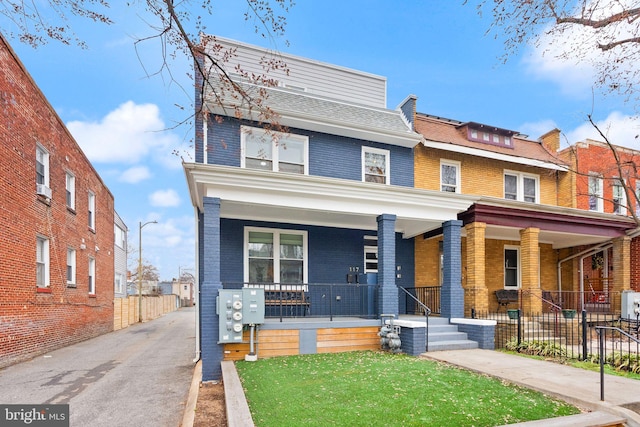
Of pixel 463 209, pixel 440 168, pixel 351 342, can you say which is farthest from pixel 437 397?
pixel 440 168

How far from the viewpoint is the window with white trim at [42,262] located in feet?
38.2

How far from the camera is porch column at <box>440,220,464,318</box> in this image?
34.2 ft

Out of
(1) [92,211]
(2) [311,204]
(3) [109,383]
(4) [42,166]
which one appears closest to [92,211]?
(1) [92,211]

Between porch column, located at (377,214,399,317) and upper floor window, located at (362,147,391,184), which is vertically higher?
upper floor window, located at (362,147,391,184)

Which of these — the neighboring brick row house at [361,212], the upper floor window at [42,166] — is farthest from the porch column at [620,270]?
the upper floor window at [42,166]

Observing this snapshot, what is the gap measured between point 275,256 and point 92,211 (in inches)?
450

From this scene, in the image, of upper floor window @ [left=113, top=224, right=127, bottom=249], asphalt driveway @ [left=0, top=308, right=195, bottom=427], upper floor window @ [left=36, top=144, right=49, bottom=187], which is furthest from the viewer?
upper floor window @ [left=113, top=224, right=127, bottom=249]

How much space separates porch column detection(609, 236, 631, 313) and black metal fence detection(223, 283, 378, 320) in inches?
348

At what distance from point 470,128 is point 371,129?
15.8ft

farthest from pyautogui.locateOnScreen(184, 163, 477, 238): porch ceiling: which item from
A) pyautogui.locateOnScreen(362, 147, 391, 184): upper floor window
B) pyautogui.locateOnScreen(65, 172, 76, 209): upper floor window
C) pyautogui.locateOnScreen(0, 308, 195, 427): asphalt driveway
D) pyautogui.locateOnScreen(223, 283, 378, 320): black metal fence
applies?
pyautogui.locateOnScreen(65, 172, 76, 209): upper floor window

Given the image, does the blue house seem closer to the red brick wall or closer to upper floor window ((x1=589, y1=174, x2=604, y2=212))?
the red brick wall

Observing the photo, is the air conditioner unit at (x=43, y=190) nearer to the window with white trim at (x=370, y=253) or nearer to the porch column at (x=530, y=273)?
the window with white trim at (x=370, y=253)

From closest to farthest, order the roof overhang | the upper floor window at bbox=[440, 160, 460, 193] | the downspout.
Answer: the roof overhang
the upper floor window at bbox=[440, 160, 460, 193]
the downspout

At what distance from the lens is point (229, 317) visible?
8.02 meters
